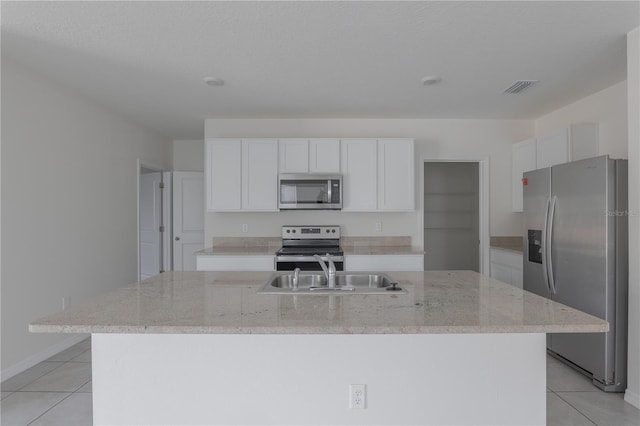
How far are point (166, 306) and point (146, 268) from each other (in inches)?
165

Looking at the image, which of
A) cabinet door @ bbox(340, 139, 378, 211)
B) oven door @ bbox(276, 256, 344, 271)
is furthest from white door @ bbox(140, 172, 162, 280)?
cabinet door @ bbox(340, 139, 378, 211)

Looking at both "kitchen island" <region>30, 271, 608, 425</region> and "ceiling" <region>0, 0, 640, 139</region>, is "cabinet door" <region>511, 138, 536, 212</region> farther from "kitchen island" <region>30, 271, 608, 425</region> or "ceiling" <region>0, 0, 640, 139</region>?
"kitchen island" <region>30, 271, 608, 425</region>

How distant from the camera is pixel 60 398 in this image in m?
2.39

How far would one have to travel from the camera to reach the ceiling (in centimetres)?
201

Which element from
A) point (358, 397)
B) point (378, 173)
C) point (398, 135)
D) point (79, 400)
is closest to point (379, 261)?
point (378, 173)

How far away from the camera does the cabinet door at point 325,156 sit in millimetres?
4000

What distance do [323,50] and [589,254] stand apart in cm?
243

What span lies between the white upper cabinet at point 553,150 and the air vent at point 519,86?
625mm

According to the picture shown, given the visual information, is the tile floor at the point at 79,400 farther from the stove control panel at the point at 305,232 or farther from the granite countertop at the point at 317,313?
the stove control panel at the point at 305,232

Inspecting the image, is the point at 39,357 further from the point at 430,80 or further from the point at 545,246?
the point at 545,246

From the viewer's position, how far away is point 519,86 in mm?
3176

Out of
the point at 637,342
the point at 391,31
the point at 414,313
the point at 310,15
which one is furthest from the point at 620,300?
the point at 310,15

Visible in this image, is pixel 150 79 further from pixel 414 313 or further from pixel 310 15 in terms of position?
pixel 414 313

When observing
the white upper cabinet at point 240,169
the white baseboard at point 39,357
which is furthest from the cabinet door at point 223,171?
the white baseboard at point 39,357
